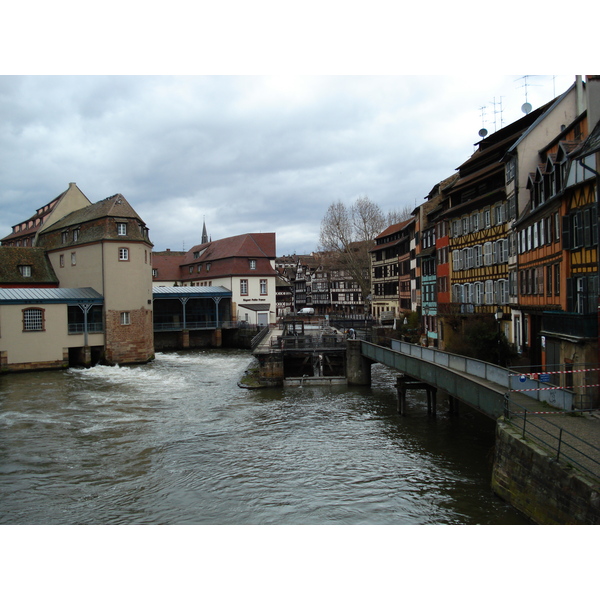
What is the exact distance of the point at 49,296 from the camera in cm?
3306

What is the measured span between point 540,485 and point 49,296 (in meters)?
30.7

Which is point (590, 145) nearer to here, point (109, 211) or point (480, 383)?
point (480, 383)

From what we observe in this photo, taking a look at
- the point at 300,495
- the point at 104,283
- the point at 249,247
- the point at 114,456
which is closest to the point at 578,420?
the point at 300,495

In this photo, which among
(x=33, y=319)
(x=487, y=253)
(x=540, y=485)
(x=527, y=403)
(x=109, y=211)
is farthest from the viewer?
(x=109, y=211)

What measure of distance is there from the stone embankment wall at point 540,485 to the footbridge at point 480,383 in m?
1.31

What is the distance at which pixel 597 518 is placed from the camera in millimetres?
7969

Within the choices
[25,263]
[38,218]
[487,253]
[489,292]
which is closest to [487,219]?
[487,253]

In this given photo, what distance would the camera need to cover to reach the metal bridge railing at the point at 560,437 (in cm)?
895

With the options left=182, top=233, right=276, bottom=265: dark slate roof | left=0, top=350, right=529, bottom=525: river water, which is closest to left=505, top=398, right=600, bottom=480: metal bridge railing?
left=0, top=350, right=529, bottom=525: river water

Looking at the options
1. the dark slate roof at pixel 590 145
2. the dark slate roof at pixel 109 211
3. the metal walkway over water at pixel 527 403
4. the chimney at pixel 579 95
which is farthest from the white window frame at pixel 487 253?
the dark slate roof at pixel 109 211

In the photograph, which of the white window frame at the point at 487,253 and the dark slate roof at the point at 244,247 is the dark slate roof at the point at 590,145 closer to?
the white window frame at the point at 487,253

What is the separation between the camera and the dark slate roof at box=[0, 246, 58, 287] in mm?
38125

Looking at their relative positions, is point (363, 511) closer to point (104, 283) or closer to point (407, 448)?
point (407, 448)

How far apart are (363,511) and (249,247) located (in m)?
47.4
